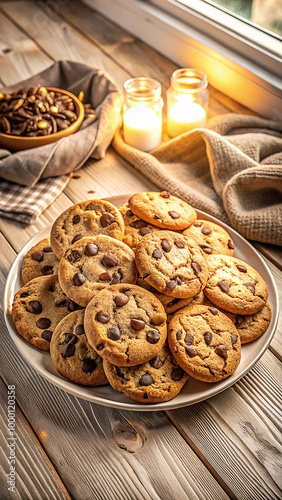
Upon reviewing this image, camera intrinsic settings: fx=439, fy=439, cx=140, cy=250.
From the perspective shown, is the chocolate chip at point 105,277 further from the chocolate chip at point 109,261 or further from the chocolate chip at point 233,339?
the chocolate chip at point 233,339

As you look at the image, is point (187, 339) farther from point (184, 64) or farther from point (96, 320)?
point (184, 64)

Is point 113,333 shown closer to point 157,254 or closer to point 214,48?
point 157,254

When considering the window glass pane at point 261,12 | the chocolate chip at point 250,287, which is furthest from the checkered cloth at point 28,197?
the window glass pane at point 261,12

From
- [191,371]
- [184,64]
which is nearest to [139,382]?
[191,371]

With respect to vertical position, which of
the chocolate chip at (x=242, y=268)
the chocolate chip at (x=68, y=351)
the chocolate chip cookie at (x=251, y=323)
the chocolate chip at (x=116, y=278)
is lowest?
the chocolate chip at (x=68, y=351)

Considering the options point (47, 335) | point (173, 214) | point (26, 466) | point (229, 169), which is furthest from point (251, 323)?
point (229, 169)

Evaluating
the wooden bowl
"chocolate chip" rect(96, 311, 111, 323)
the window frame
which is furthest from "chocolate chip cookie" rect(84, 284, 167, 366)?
the window frame
